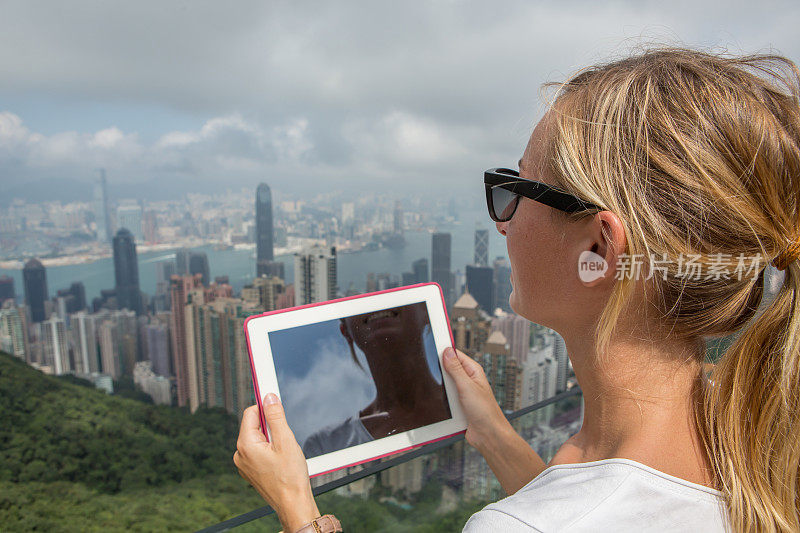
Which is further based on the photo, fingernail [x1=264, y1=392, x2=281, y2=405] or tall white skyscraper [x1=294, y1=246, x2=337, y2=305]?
tall white skyscraper [x1=294, y1=246, x2=337, y2=305]

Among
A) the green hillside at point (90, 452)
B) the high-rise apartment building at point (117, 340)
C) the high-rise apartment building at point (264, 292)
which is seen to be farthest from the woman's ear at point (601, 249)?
the high-rise apartment building at point (117, 340)

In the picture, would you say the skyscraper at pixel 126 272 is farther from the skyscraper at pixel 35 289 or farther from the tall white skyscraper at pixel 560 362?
the tall white skyscraper at pixel 560 362

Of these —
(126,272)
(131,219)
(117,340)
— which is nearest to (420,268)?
(117,340)

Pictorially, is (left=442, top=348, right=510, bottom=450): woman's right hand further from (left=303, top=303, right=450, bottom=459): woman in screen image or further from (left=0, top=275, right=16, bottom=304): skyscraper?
(left=0, top=275, right=16, bottom=304): skyscraper

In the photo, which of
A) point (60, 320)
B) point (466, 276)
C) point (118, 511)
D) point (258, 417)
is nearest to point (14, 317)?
point (60, 320)

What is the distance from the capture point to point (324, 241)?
13766 millimetres

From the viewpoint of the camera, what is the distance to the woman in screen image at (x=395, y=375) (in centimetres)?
99

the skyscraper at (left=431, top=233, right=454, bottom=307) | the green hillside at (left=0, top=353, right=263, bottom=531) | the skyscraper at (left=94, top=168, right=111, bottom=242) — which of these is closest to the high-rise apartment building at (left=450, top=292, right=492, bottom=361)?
the skyscraper at (left=431, top=233, right=454, bottom=307)

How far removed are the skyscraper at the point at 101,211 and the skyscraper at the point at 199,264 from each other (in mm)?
3180

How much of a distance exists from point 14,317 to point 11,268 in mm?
1448

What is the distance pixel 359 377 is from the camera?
1008 mm

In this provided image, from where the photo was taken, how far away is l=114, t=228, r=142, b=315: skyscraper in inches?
564

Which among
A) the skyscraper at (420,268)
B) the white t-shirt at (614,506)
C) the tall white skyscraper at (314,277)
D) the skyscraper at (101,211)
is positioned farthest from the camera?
the skyscraper at (101,211)

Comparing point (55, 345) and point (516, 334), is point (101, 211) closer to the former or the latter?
point (55, 345)
